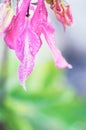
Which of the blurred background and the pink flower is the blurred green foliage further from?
the pink flower

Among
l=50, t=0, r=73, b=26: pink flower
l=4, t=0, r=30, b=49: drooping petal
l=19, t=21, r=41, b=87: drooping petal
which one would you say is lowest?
l=19, t=21, r=41, b=87: drooping petal

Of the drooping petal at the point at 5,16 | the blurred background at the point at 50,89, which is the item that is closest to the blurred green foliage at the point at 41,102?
the blurred background at the point at 50,89

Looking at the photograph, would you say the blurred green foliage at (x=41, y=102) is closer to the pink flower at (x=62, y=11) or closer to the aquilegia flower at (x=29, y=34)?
the aquilegia flower at (x=29, y=34)

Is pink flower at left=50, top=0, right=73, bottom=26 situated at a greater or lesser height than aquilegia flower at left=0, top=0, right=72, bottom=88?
greater

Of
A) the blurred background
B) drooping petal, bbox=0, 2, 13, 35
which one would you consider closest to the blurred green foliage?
the blurred background

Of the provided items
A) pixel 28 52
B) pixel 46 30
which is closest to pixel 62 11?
pixel 46 30

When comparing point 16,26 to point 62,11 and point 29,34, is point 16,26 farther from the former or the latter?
point 62,11

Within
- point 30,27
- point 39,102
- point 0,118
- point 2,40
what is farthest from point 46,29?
point 0,118
